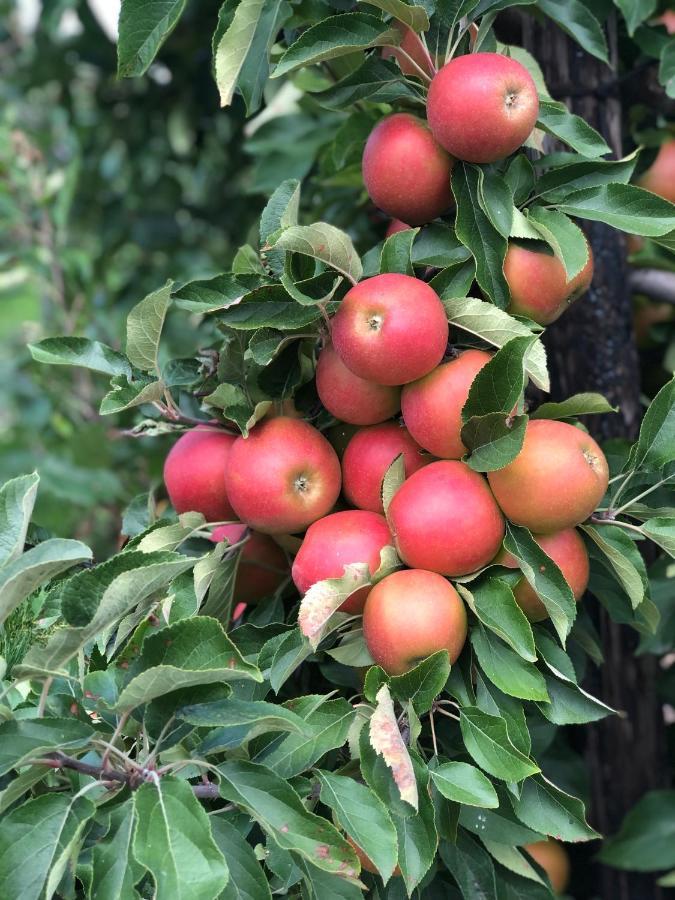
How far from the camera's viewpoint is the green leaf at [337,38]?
824 mm

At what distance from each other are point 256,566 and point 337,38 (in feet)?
1.59

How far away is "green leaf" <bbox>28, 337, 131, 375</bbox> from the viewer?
86 centimetres

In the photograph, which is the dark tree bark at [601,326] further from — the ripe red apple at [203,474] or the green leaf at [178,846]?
the green leaf at [178,846]

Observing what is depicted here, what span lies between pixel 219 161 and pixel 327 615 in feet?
6.05

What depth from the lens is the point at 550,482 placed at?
0.76 meters

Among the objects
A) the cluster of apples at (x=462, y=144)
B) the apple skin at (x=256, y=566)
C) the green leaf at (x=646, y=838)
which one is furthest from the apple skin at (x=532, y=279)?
the green leaf at (x=646, y=838)

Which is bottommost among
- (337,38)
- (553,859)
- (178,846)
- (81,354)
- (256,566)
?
(553,859)

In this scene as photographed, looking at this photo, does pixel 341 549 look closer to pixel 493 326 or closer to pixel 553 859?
pixel 493 326

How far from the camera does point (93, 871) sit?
1.98 feet

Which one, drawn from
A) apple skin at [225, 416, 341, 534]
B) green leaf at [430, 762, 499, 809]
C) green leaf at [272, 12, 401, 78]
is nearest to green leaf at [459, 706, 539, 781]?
green leaf at [430, 762, 499, 809]

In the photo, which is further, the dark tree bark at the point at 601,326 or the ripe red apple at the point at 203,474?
the dark tree bark at the point at 601,326

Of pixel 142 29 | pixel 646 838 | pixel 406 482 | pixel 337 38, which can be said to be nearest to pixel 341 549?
pixel 406 482

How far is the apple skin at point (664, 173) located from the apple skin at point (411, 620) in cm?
74

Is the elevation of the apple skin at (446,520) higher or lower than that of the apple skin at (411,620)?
higher
